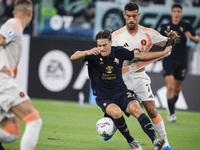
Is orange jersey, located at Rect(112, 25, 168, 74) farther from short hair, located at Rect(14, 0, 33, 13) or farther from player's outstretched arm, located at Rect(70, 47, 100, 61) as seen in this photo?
A: short hair, located at Rect(14, 0, 33, 13)

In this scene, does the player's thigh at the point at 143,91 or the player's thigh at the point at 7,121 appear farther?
the player's thigh at the point at 143,91

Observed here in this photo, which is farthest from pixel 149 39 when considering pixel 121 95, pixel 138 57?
pixel 121 95

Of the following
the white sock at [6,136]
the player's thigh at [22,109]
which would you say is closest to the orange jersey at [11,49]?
the player's thigh at [22,109]

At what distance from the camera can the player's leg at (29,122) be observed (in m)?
5.14

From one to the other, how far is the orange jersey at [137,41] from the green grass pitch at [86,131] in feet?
4.59

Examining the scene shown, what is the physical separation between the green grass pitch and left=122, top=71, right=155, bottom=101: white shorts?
883 millimetres

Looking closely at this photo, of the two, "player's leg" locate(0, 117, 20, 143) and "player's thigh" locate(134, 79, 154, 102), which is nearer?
"player's leg" locate(0, 117, 20, 143)

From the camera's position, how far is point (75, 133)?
28.8ft

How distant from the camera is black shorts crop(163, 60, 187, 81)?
37.2ft

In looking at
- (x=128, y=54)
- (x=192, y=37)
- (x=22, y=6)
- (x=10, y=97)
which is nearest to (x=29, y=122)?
(x=10, y=97)

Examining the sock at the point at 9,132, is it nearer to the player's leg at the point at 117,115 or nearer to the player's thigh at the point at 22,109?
the player's thigh at the point at 22,109

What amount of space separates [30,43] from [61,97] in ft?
7.77

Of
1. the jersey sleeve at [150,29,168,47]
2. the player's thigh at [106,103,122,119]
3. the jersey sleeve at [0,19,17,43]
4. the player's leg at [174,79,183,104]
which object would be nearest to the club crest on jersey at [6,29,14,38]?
the jersey sleeve at [0,19,17,43]

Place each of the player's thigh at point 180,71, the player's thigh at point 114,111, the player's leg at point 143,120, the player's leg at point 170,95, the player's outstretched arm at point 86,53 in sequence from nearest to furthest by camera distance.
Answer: the player's outstretched arm at point 86,53, the player's leg at point 143,120, the player's thigh at point 114,111, the player's leg at point 170,95, the player's thigh at point 180,71
